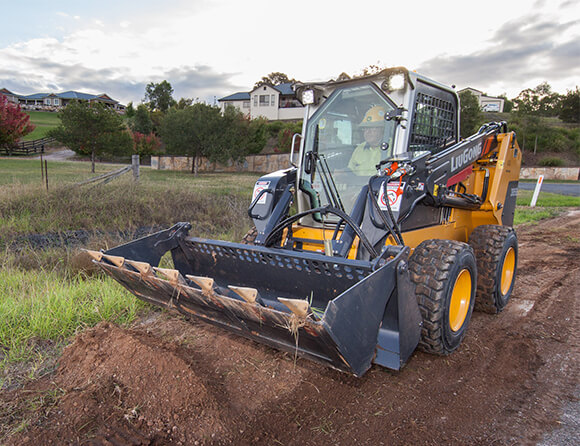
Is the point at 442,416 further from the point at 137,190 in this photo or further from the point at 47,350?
the point at 137,190

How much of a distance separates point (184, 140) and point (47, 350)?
83.2 feet

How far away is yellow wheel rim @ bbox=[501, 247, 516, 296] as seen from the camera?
4936 millimetres

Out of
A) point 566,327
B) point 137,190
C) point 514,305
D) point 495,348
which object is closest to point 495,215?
point 514,305

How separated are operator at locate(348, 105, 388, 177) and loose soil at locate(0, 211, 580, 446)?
1765 millimetres

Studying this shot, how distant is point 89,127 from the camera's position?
25.9 m

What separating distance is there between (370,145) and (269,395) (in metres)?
2.42

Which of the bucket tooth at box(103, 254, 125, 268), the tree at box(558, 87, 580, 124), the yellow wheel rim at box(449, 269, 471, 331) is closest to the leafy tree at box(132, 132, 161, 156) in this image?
the bucket tooth at box(103, 254, 125, 268)

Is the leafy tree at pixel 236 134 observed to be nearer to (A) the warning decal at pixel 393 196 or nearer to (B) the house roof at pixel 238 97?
(A) the warning decal at pixel 393 196

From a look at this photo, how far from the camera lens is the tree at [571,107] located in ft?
146

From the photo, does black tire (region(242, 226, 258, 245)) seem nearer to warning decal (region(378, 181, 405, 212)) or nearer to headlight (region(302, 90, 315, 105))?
headlight (region(302, 90, 315, 105))

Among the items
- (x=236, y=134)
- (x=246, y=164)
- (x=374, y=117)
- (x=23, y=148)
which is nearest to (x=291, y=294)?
(x=374, y=117)

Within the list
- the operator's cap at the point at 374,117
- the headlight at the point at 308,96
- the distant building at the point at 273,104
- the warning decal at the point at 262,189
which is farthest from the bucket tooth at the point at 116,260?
the distant building at the point at 273,104

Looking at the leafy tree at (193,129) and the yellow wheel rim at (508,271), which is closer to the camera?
the yellow wheel rim at (508,271)

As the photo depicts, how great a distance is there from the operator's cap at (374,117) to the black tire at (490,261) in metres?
1.75
